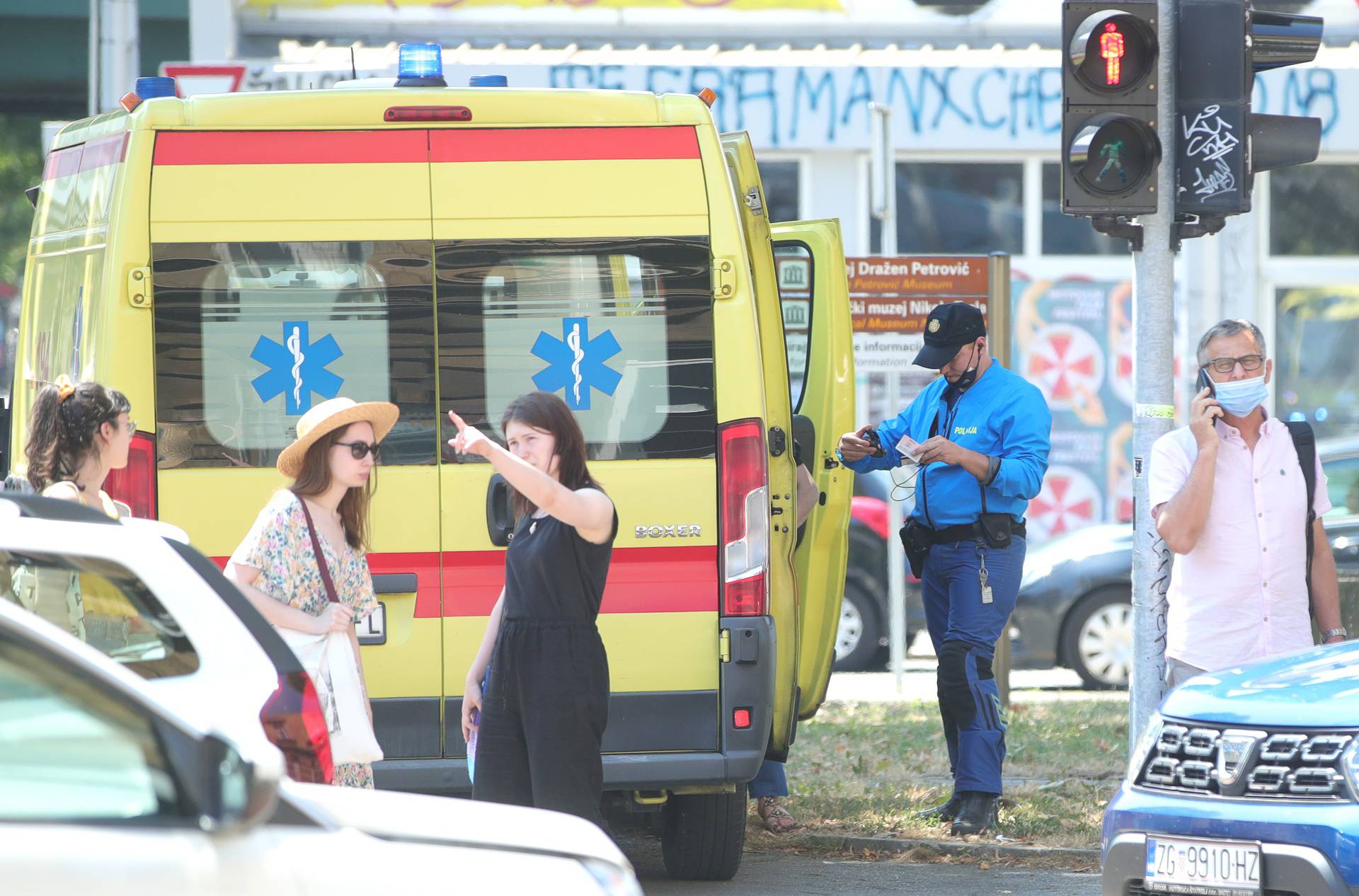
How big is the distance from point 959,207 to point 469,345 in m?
10.6

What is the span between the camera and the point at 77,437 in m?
5.39

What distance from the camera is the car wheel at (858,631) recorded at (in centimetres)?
1312

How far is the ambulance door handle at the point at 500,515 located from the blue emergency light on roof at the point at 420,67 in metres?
1.57

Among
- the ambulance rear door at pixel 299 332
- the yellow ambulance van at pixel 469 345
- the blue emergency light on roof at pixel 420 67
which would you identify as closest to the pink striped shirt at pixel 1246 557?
→ the yellow ambulance van at pixel 469 345

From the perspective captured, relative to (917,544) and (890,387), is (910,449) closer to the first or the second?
(917,544)

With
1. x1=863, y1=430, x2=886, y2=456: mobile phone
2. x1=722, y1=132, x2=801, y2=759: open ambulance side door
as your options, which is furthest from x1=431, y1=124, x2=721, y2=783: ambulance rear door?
x1=863, y1=430, x2=886, y2=456: mobile phone

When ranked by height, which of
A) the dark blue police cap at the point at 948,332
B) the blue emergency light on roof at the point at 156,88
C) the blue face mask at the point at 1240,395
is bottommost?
the blue face mask at the point at 1240,395

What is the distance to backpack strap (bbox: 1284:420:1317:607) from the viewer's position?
6.07m

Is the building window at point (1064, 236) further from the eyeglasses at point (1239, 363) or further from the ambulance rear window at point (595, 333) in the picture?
the ambulance rear window at point (595, 333)

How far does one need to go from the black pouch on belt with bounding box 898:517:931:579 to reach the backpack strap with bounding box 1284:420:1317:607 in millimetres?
1756

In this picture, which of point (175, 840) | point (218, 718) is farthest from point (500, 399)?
point (175, 840)

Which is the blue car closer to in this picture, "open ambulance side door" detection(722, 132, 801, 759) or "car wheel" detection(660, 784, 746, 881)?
"open ambulance side door" detection(722, 132, 801, 759)

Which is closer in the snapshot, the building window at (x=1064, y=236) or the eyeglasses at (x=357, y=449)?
the eyeglasses at (x=357, y=449)

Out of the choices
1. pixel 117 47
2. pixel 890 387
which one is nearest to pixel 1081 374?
pixel 890 387
